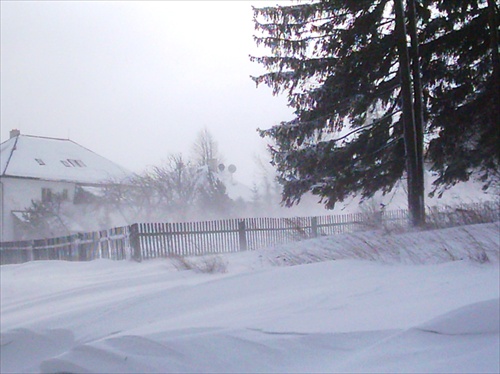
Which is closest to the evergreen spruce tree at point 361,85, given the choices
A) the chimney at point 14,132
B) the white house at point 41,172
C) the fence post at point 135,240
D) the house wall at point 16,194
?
the fence post at point 135,240

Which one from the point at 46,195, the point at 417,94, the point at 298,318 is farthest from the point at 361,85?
the point at 46,195

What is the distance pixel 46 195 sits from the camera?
38.7 metres

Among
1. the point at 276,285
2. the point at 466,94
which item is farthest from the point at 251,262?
the point at 466,94

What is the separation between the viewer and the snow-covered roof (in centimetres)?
4003

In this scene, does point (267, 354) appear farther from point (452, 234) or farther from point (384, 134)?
point (384, 134)

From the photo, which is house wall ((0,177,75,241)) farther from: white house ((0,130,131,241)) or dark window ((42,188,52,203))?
dark window ((42,188,52,203))

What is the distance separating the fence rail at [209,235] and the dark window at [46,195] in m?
14.8

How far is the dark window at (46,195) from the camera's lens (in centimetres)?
3756

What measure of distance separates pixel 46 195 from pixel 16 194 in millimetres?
2011

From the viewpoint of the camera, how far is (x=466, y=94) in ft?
42.6

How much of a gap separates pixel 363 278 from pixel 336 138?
8189mm

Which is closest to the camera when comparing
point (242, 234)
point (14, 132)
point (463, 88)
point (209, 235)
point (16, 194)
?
point (463, 88)

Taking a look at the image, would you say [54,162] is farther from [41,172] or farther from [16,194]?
[16,194]

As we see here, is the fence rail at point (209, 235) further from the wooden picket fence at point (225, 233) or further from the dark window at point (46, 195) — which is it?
the dark window at point (46, 195)
